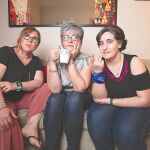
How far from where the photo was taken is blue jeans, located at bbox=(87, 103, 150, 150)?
1438mm

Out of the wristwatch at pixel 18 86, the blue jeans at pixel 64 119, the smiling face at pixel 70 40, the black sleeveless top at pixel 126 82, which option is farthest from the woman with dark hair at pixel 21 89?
the black sleeveless top at pixel 126 82

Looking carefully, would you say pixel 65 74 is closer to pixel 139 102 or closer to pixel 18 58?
pixel 18 58

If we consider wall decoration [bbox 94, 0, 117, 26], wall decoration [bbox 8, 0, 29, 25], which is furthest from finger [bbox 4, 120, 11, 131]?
wall decoration [bbox 94, 0, 117, 26]

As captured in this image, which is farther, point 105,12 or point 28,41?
point 105,12

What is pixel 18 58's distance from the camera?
194 centimetres

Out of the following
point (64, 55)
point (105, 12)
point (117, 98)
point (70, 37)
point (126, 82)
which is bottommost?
point (117, 98)

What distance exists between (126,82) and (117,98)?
12cm

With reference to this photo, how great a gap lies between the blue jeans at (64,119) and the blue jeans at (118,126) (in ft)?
0.26

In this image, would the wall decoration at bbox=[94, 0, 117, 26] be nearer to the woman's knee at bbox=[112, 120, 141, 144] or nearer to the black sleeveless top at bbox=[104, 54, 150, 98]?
the black sleeveless top at bbox=[104, 54, 150, 98]

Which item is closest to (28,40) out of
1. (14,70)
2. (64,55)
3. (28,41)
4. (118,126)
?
(28,41)

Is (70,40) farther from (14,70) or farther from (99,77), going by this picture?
(14,70)

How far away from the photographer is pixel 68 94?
1681 millimetres

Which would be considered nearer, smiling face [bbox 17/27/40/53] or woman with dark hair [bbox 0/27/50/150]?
woman with dark hair [bbox 0/27/50/150]

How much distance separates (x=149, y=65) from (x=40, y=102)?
106 centimetres
